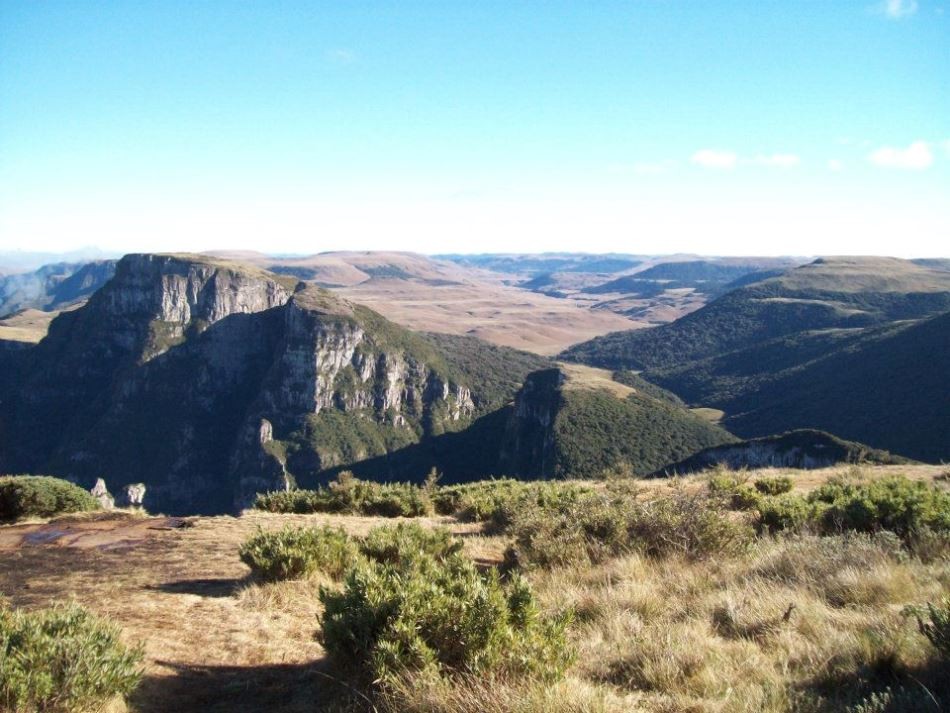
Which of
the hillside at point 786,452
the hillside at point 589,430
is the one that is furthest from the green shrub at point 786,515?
the hillside at point 589,430

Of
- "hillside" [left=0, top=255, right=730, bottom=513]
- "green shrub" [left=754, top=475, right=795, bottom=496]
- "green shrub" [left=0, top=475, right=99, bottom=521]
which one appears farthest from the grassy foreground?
"hillside" [left=0, top=255, right=730, bottom=513]

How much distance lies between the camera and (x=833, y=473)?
22.5m

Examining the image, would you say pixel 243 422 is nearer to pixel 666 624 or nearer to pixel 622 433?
pixel 622 433

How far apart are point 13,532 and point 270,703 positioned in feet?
34.2

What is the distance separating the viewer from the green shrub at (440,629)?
15.9ft

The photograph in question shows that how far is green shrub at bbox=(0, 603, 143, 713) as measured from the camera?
4379 mm

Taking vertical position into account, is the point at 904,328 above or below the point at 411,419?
above

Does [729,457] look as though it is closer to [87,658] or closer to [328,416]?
[87,658]

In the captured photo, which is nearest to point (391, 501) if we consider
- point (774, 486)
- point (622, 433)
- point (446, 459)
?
point (774, 486)

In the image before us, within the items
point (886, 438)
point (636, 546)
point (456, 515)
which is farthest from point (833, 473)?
point (886, 438)

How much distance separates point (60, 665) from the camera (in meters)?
4.71

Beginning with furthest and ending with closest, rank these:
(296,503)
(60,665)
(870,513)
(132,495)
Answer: (132,495), (296,503), (870,513), (60,665)

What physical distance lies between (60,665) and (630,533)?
7.71 m

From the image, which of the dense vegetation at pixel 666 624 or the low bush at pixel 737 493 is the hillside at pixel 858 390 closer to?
the low bush at pixel 737 493
